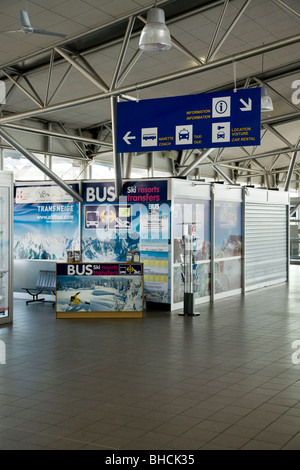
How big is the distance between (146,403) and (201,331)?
Result: 4.16 metres

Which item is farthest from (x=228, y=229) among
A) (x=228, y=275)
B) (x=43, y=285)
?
(x=43, y=285)

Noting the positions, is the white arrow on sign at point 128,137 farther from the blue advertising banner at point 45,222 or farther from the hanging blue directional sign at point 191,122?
the blue advertising banner at point 45,222

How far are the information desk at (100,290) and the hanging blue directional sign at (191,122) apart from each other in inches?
98.8

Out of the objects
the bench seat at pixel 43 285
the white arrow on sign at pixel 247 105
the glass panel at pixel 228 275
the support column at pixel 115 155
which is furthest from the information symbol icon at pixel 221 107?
the bench seat at pixel 43 285

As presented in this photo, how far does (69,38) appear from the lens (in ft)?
34.2

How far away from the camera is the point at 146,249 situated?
12602mm

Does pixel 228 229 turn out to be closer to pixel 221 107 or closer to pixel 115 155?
pixel 115 155

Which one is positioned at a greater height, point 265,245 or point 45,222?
point 45,222

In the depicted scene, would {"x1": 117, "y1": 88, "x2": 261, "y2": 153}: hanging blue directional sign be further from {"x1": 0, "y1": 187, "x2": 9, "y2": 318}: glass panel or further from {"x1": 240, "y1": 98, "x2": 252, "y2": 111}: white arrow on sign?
{"x1": 0, "y1": 187, "x2": 9, "y2": 318}: glass panel

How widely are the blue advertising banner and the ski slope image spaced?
217 cm

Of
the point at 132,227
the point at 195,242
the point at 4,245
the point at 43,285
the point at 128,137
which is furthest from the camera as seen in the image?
the point at 43,285

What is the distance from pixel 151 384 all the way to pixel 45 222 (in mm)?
7809
